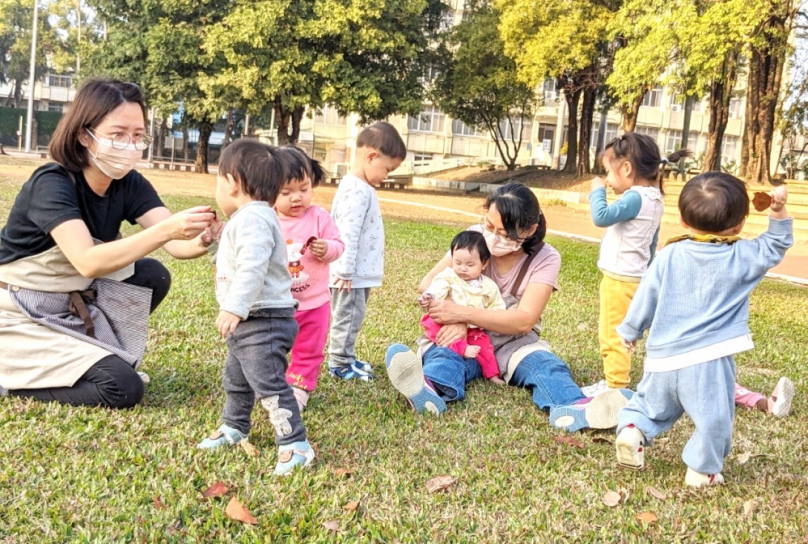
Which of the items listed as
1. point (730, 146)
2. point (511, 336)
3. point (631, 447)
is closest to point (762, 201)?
point (631, 447)

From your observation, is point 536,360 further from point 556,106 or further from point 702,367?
point 556,106

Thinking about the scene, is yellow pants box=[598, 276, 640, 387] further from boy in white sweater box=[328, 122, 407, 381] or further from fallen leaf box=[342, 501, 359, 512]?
fallen leaf box=[342, 501, 359, 512]

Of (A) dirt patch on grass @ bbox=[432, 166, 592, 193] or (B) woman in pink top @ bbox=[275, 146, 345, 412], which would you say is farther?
(A) dirt patch on grass @ bbox=[432, 166, 592, 193]

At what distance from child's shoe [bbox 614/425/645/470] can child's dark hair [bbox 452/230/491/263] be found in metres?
1.43

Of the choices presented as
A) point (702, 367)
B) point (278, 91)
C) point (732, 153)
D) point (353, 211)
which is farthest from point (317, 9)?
point (732, 153)

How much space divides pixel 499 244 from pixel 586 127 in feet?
91.9

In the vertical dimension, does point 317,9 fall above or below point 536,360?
above

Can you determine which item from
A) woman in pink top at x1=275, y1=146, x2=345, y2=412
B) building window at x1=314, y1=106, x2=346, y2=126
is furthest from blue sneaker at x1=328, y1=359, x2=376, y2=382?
building window at x1=314, y1=106, x2=346, y2=126

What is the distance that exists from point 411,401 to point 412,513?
1.17 m

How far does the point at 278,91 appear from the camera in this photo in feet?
93.2

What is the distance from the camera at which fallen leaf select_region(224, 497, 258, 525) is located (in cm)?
249

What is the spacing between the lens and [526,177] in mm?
34625

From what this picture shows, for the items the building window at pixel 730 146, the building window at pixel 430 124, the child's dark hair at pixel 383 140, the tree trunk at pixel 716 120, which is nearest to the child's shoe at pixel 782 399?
the child's dark hair at pixel 383 140

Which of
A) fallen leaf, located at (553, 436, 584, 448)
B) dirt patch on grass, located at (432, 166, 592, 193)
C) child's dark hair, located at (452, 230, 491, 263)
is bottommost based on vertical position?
fallen leaf, located at (553, 436, 584, 448)
